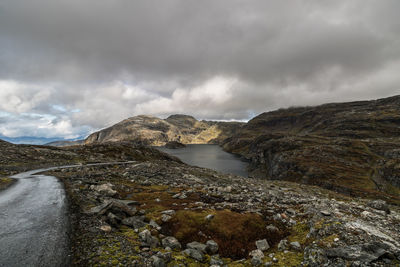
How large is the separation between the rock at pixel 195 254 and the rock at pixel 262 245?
3568 mm

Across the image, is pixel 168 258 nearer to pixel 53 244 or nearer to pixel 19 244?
pixel 53 244

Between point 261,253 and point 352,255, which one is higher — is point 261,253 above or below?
below

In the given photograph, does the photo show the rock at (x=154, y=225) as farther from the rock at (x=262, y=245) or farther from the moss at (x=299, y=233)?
the moss at (x=299, y=233)

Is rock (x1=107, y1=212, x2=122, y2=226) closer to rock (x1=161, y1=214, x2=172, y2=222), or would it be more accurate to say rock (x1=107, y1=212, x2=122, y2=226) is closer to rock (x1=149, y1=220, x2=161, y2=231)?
rock (x1=149, y1=220, x2=161, y2=231)

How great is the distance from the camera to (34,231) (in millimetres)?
10461

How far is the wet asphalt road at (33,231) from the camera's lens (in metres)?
7.85

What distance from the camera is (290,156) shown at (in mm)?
142750

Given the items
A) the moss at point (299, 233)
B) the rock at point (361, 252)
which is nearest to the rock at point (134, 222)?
the moss at point (299, 233)

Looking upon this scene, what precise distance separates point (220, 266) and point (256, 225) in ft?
18.0

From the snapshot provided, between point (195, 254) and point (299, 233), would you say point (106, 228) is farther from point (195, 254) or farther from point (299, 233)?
point (299, 233)

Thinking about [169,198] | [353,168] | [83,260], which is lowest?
[353,168]

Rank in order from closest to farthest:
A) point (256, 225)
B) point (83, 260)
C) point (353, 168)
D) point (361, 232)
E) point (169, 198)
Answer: point (83, 260) < point (361, 232) < point (256, 225) < point (169, 198) < point (353, 168)

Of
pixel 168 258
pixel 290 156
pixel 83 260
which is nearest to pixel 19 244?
pixel 83 260

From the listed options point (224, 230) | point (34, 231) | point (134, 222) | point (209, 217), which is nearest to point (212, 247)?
point (224, 230)
